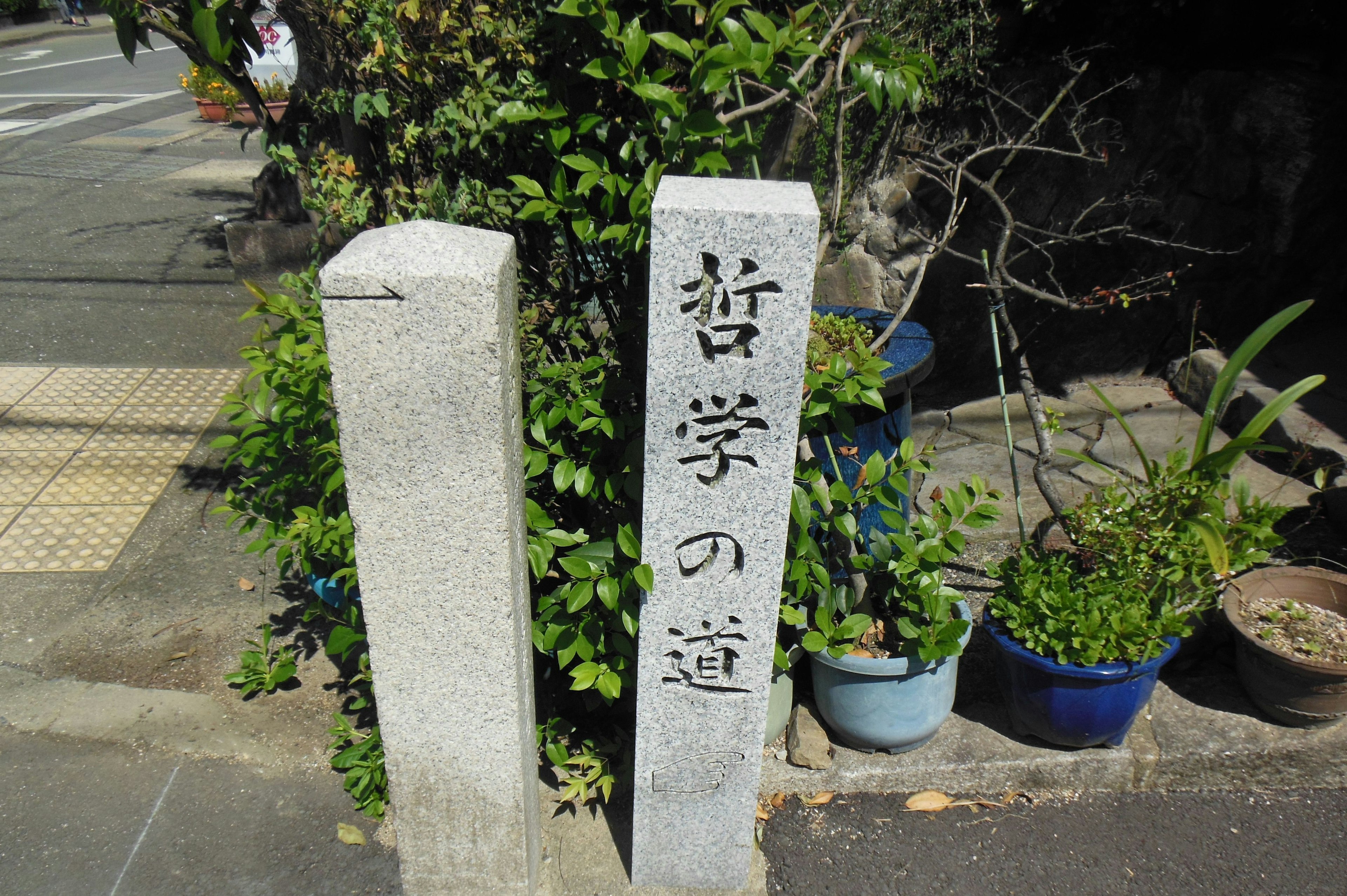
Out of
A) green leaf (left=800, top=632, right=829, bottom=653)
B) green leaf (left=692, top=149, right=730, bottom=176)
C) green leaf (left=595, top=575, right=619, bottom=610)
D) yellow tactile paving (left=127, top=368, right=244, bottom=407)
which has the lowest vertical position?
yellow tactile paving (left=127, top=368, right=244, bottom=407)

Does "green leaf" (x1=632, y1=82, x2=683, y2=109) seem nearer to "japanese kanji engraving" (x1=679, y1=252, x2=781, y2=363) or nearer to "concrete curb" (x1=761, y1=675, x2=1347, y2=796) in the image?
"japanese kanji engraving" (x1=679, y1=252, x2=781, y2=363)

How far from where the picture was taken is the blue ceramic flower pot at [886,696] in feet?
9.04

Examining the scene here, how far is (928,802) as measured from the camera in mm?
2922

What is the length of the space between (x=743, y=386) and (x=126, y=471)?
12.8ft

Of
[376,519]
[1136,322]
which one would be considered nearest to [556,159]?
[376,519]

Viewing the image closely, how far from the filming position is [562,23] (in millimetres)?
2346

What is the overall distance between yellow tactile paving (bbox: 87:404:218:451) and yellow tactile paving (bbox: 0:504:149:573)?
22.0 inches

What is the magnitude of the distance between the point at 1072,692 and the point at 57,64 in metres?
21.0

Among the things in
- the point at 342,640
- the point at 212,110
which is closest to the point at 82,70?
the point at 212,110

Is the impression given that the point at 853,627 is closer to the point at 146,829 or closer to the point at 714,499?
the point at 714,499

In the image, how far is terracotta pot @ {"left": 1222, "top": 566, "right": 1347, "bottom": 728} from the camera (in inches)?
113

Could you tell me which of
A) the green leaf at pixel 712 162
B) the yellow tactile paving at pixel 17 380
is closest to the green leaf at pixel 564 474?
the green leaf at pixel 712 162

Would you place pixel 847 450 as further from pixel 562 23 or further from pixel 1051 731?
pixel 562 23

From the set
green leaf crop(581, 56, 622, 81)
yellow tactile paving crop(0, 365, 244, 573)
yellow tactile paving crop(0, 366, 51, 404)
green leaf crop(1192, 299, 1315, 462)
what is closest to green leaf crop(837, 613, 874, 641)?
green leaf crop(1192, 299, 1315, 462)
